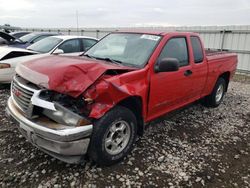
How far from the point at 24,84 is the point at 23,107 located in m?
0.31

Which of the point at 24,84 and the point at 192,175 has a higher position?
the point at 24,84

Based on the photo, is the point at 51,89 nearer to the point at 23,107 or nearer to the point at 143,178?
the point at 23,107

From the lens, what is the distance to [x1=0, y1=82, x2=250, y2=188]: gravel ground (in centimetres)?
315

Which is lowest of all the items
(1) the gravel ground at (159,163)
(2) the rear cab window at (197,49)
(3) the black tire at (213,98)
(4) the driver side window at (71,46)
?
(1) the gravel ground at (159,163)

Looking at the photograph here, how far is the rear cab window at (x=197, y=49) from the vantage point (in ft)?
16.4

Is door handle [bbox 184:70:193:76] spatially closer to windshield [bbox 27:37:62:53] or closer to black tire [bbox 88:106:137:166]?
black tire [bbox 88:106:137:166]

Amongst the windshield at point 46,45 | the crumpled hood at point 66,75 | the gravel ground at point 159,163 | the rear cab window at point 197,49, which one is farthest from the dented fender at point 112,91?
the windshield at point 46,45

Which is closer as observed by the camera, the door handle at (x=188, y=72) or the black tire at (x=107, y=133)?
the black tire at (x=107, y=133)

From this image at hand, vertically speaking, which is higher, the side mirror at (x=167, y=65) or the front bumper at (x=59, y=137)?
the side mirror at (x=167, y=65)

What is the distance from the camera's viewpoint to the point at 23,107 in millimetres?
3188

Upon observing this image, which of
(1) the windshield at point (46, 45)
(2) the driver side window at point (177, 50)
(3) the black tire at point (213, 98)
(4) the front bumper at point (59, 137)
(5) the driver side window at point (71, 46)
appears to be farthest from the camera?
(5) the driver side window at point (71, 46)

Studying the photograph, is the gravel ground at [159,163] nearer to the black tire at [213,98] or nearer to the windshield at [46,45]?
the black tire at [213,98]

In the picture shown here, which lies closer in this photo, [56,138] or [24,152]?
[56,138]

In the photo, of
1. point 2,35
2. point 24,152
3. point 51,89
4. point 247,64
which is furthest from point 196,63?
point 247,64
